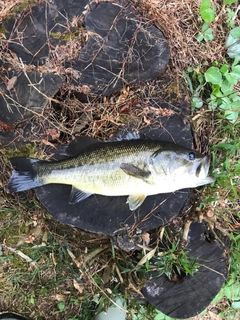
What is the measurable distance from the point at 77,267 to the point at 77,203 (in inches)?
41.9

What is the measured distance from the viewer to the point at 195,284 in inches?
124

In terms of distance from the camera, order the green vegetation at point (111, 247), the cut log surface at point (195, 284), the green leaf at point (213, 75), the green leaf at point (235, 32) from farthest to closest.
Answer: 1. the green leaf at point (235, 32)
2. the green leaf at point (213, 75)
3. the green vegetation at point (111, 247)
4. the cut log surface at point (195, 284)

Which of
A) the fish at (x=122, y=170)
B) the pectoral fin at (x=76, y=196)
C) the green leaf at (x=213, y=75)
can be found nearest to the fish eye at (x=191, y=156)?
the fish at (x=122, y=170)

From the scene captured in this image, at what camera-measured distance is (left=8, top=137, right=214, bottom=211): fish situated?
113 inches

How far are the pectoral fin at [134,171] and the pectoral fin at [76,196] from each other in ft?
1.35

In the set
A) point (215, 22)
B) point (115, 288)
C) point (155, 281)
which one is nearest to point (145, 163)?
point (155, 281)

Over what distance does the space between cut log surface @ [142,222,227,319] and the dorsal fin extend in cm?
120

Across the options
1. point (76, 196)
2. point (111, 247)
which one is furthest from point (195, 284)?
Answer: point (76, 196)

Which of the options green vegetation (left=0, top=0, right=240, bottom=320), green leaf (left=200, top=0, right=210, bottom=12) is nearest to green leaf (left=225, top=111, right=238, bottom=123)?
green vegetation (left=0, top=0, right=240, bottom=320)

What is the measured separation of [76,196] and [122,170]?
46 cm

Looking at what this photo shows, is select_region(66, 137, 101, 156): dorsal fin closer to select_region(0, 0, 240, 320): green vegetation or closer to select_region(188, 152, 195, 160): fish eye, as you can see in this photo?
select_region(0, 0, 240, 320): green vegetation

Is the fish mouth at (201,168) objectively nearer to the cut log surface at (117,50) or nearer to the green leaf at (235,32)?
the cut log surface at (117,50)

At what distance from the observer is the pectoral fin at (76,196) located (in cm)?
298

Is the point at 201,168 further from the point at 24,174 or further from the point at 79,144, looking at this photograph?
the point at 24,174
